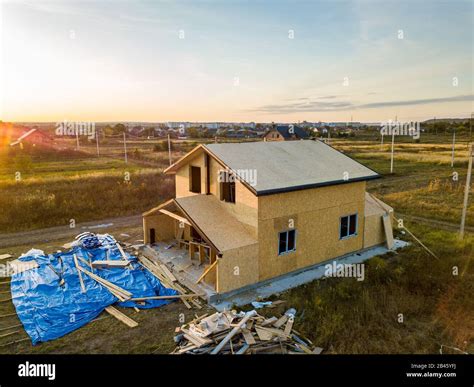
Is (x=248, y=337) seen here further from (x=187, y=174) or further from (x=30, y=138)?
(x=30, y=138)

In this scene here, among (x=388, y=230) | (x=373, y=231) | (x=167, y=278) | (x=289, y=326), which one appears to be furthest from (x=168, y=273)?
(x=388, y=230)

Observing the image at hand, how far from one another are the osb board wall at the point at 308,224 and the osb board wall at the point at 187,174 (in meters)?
3.27

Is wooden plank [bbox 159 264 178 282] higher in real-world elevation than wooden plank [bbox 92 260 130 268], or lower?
lower

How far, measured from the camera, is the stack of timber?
11.0 metres

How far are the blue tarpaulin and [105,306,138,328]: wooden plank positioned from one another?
0.25m

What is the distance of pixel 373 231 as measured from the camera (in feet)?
50.6

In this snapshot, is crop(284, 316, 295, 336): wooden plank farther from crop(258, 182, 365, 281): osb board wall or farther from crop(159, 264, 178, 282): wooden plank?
crop(159, 264, 178, 282): wooden plank

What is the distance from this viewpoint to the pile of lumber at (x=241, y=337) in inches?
324

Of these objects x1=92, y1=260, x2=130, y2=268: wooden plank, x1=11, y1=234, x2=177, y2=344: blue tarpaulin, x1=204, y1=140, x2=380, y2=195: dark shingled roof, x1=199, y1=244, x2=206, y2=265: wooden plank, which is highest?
x1=204, y1=140, x2=380, y2=195: dark shingled roof

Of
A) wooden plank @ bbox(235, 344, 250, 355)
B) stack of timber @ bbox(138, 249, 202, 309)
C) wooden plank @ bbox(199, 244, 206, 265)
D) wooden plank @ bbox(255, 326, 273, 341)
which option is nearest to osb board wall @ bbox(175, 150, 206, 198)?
wooden plank @ bbox(199, 244, 206, 265)

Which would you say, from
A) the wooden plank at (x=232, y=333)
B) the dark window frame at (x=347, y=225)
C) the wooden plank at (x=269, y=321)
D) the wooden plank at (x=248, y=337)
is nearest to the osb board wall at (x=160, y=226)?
the dark window frame at (x=347, y=225)

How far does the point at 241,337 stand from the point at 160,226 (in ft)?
26.9

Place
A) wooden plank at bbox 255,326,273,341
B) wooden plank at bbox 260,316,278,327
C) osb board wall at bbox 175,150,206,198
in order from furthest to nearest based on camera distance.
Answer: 1. osb board wall at bbox 175,150,206,198
2. wooden plank at bbox 260,316,278,327
3. wooden plank at bbox 255,326,273,341
